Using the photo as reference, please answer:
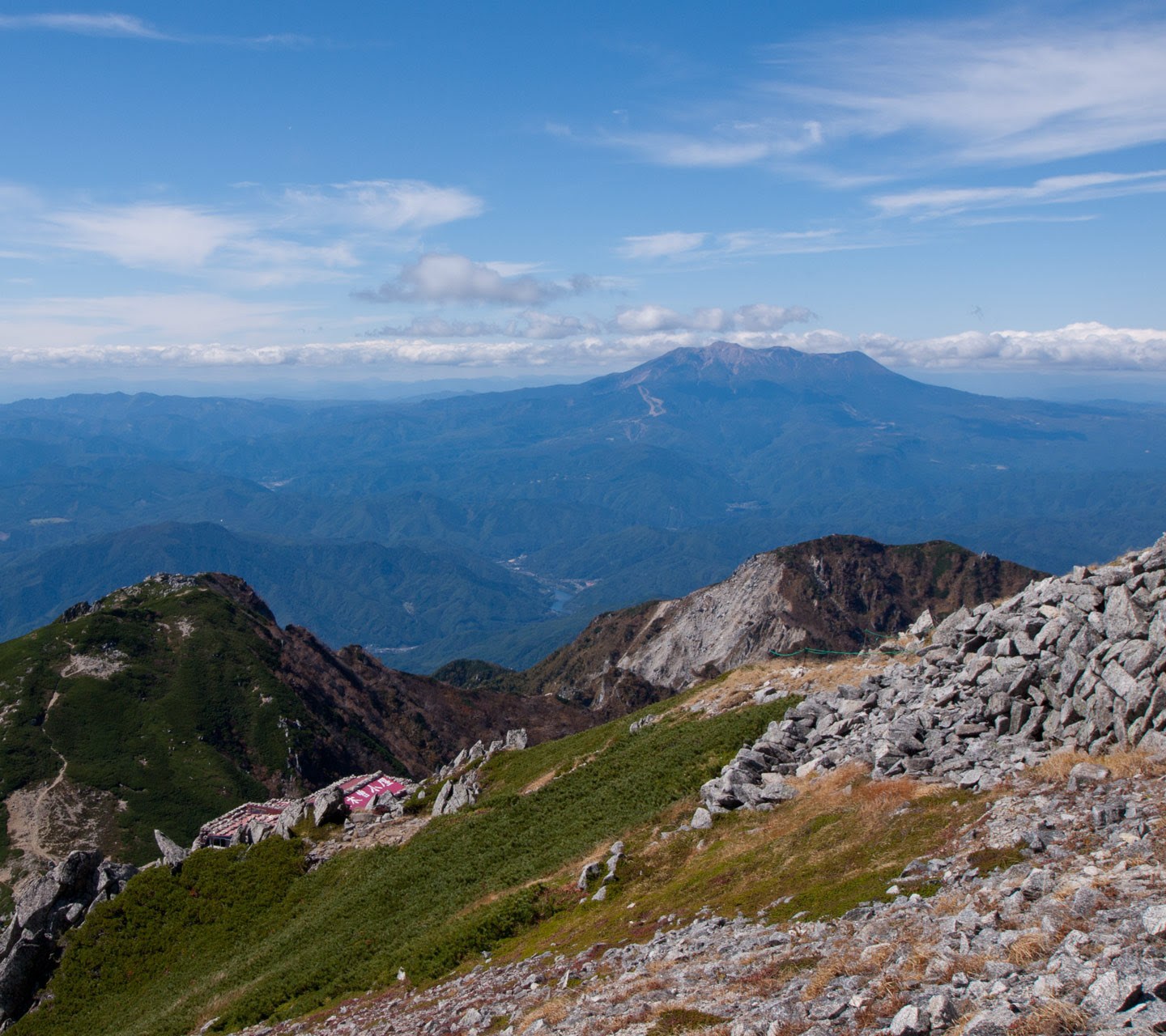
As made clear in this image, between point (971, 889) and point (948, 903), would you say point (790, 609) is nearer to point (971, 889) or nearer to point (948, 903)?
point (971, 889)

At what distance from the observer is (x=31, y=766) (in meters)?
93.4

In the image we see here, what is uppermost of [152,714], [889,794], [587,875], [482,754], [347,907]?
[889,794]

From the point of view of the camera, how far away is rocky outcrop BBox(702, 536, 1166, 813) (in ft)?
61.7

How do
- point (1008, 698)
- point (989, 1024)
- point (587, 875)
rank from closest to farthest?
point (989, 1024), point (1008, 698), point (587, 875)

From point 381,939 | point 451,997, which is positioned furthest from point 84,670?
point 451,997

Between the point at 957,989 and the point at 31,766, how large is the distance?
11446 cm

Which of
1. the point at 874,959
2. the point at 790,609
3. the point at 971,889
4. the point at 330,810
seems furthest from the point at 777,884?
the point at 790,609

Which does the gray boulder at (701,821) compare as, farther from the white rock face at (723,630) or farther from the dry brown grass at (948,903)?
the white rock face at (723,630)

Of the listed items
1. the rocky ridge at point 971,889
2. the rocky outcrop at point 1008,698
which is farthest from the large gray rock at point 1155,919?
the rocky outcrop at point 1008,698

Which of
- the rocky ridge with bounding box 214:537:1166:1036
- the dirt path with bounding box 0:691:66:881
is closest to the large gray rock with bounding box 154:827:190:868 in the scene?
the rocky ridge with bounding box 214:537:1166:1036

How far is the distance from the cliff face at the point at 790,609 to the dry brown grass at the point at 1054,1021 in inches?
5615

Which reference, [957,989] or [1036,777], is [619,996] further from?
[1036,777]

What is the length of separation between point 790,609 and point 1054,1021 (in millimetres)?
162216

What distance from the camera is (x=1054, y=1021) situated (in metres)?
7.92
